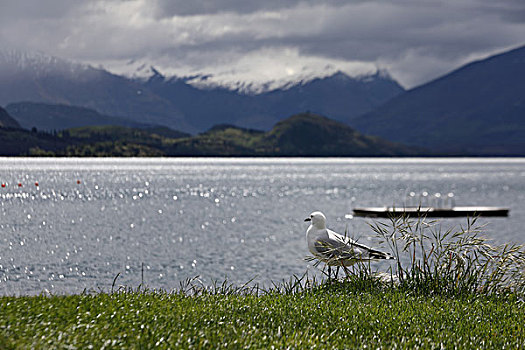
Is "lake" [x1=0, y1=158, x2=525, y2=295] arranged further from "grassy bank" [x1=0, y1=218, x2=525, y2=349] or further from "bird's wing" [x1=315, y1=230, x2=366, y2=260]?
"bird's wing" [x1=315, y1=230, x2=366, y2=260]

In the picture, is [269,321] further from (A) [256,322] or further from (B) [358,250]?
(B) [358,250]

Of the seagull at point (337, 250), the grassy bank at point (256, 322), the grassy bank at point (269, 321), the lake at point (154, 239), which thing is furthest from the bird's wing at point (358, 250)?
the lake at point (154, 239)

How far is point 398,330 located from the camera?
12078mm

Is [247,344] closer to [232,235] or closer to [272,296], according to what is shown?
[272,296]

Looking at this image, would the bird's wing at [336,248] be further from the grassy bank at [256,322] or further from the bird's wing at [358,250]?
the grassy bank at [256,322]

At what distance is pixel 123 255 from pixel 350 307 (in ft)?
105

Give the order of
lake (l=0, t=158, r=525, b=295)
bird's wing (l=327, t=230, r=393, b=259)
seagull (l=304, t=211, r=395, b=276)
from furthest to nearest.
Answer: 1. lake (l=0, t=158, r=525, b=295)
2. bird's wing (l=327, t=230, r=393, b=259)
3. seagull (l=304, t=211, r=395, b=276)

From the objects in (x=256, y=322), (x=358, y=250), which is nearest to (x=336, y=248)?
(x=358, y=250)

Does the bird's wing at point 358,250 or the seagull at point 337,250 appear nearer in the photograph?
the seagull at point 337,250

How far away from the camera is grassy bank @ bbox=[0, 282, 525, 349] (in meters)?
9.99

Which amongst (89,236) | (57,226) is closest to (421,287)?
(89,236)

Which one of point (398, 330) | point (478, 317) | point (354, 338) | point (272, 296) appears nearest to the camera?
point (354, 338)

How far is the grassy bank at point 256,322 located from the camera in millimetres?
9992

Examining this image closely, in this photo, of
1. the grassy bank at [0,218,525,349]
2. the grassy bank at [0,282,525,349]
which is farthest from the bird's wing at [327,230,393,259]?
the grassy bank at [0,282,525,349]
